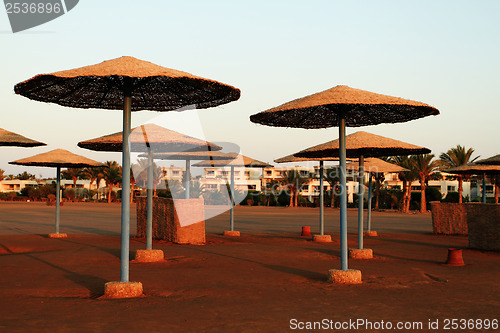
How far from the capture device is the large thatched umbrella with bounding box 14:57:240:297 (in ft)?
22.1

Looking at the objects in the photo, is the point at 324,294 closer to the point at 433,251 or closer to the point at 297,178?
the point at 433,251

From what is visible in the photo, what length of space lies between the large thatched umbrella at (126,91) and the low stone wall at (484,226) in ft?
31.6

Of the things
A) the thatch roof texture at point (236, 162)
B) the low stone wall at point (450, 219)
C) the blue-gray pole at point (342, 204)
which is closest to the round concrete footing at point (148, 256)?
the blue-gray pole at point (342, 204)

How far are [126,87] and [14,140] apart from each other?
6326 mm

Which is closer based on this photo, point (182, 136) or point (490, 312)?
point (490, 312)

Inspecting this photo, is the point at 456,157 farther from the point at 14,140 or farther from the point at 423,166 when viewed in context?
the point at 14,140

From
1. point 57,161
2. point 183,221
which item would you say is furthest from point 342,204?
point 57,161

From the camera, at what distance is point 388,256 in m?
12.4

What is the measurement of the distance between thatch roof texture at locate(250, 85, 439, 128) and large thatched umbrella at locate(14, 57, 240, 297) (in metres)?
1.43

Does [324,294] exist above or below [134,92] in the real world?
below

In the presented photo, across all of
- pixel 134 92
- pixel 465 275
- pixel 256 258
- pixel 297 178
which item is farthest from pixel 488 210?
pixel 297 178

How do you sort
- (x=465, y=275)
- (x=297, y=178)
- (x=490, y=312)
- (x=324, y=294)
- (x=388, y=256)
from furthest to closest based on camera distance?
1. (x=297, y=178)
2. (x=388, y=256)
3. (x=465, y=275)
4. (x=324, y=294)
5. (x=490, y=312)

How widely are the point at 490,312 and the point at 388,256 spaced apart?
6.04m

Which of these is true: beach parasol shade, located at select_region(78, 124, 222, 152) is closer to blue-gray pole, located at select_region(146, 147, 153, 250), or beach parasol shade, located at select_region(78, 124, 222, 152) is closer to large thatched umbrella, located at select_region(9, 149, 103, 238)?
blue-gray pole, located at select_region(146, 147, 153, 250)
